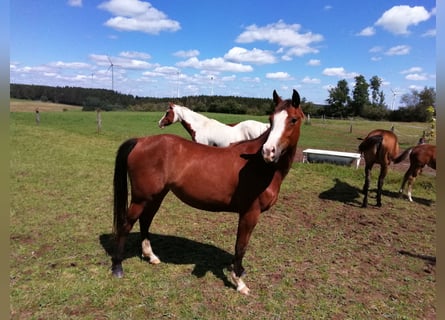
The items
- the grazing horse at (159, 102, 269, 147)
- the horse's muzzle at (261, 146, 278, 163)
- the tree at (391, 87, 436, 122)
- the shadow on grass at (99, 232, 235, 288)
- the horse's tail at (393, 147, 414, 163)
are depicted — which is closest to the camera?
the horse's muzzle at (261, 146, 278, 163)

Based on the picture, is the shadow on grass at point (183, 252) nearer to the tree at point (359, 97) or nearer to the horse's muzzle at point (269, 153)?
the horse's muzzle at point (269, 153)

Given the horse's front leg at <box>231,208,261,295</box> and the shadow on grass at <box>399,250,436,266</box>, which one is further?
the shadow on grass at <box>399,250,436,266</box>

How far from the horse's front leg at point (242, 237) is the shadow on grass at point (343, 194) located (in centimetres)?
444

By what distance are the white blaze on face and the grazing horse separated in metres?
4.31

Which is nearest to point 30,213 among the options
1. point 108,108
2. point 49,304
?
point 49,304

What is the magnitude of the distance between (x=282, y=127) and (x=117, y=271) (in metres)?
2.62

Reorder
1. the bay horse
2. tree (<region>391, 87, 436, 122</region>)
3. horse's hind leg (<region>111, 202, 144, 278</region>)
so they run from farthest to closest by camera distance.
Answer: tree (<region>391, 87, 436, 122</region>)
horse's hind leg (<region>111, 202, 144, 278</region>)
the bay horse

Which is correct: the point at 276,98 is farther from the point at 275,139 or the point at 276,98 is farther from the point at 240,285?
the point at 240,285

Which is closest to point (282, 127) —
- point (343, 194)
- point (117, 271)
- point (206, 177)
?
point (206, 177)

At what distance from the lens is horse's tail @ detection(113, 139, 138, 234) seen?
11.8 ft

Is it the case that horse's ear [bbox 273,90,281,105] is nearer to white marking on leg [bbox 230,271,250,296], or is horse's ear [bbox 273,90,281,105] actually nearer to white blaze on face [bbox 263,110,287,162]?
white blaze on face [bbox 263,110,287,162]

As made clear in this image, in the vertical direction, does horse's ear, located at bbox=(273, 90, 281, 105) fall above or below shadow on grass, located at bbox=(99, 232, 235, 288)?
above

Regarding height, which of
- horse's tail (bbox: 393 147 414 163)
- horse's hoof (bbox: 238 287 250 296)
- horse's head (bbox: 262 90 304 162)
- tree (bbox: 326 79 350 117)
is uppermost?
tree (bbox: 326 79 350 117)

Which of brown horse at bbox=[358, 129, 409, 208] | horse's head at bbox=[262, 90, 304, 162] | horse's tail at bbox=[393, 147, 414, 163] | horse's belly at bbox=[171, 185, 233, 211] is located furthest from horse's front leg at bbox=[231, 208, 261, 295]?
horse's tail at bbox=[393, 147, 414, 163]
